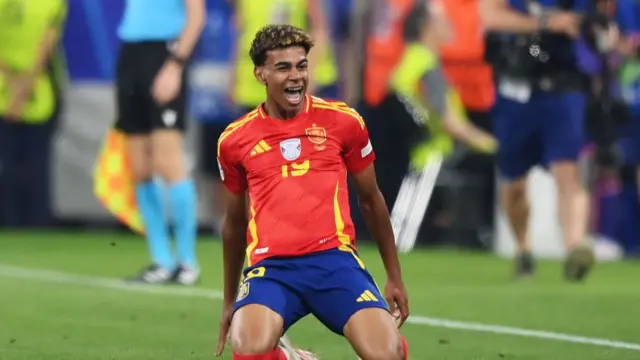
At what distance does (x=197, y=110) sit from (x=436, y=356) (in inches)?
297

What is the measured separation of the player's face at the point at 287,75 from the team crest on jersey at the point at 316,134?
100mm

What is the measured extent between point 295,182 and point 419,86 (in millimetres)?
7700

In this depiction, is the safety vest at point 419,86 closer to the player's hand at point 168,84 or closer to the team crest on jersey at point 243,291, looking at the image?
the player's hand at point 168,84

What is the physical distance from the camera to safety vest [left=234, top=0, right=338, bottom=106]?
13617mm

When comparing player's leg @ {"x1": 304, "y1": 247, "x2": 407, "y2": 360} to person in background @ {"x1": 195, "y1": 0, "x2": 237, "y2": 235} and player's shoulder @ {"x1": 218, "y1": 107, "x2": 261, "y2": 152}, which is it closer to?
player's shoulder @ {"x1": 218, "y1": 107, "x2": 261, "y2": 152}

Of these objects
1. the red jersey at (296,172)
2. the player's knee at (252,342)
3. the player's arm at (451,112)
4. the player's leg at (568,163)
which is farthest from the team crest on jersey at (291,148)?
the player's arm at (451,112)

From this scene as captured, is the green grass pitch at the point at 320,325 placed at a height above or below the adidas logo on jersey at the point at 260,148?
below

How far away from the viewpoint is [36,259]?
12656 mm

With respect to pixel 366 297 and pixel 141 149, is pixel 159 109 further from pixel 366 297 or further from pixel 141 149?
pixel 366 297

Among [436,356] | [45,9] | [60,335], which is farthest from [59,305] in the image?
[45,9]

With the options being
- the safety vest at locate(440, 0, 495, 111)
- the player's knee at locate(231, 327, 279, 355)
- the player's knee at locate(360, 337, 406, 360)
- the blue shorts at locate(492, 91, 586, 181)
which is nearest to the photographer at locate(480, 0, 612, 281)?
the blue shorts at locate(492, 91, 586, 181)

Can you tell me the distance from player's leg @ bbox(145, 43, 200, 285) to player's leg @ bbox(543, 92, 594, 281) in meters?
2.42

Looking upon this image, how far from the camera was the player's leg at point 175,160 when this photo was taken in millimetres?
10414

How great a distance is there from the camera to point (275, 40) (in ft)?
19.0
